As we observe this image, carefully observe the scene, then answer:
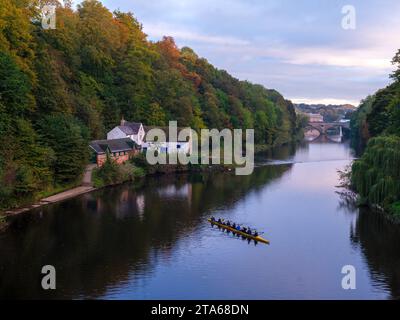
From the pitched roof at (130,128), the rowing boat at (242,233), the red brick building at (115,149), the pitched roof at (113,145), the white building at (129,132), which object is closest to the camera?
the rowing boat at (242,233)

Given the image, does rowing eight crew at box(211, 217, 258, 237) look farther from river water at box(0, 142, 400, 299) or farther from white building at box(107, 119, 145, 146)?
white building at box(107, 119, 145, 146)

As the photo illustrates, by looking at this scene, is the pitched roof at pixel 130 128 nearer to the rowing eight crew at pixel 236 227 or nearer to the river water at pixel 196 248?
the river water at pixel 196 248

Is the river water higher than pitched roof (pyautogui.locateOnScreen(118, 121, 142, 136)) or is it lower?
lower

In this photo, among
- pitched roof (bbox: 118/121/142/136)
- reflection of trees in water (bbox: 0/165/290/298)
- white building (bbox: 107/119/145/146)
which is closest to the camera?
reflection of trees in water (bbox: 0/165/290/298)

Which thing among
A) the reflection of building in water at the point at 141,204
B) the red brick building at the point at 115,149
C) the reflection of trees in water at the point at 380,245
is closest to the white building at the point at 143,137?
the red brick building at the point at 115,149

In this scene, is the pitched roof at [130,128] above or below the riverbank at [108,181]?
above

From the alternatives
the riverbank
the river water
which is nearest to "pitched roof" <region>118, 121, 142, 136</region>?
the riverbank

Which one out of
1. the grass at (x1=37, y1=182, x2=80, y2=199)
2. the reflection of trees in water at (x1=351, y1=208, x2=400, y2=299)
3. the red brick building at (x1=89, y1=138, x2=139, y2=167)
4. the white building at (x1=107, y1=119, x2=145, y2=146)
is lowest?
the reflection of trees in water at (x1=351, y1=208, x2=400, y2=299)
